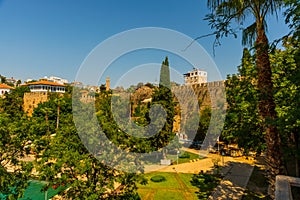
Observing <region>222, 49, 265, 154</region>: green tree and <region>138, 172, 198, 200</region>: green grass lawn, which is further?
<region>138, 172, 198, 200</region>: green grass lawn

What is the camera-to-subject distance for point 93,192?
18.0 feet

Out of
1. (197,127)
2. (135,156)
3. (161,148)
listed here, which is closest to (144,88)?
(197,127)

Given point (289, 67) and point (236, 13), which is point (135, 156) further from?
point (289, 67)

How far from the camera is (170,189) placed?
35.0ft

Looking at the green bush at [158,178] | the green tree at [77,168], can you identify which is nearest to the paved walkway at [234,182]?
the green bush at [158,178]

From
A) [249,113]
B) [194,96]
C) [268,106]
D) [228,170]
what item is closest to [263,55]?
[268,106]

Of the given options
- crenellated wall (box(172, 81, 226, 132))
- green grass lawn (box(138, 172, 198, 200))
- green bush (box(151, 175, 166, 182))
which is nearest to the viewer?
green grass lawn (box(138, 172, 198, 200))

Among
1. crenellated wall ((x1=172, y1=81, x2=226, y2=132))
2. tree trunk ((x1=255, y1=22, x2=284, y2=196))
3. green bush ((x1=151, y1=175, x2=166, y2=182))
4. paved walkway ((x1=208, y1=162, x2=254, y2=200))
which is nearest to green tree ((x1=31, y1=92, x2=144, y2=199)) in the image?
tree trunk ((x1=255, y1=22, x2=284, y2=196))

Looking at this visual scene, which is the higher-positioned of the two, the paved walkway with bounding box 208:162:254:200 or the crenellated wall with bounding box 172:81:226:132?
the crenellated wall with bounding box 172:81:226:132

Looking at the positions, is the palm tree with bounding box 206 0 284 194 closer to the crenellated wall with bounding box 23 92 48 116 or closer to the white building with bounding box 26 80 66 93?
the crenellated wall with bounding box 23 92 48 116

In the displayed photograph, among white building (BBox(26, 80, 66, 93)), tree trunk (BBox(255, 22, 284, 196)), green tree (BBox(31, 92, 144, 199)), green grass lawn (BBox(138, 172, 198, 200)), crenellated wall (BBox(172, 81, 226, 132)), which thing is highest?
white building (BBox(26, 80, 66, 93))

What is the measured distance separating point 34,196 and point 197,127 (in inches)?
574

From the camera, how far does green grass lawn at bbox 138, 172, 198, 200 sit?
9.71 meters

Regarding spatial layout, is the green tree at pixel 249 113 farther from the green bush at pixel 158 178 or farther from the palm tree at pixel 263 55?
the green bush at pixel 158 178
